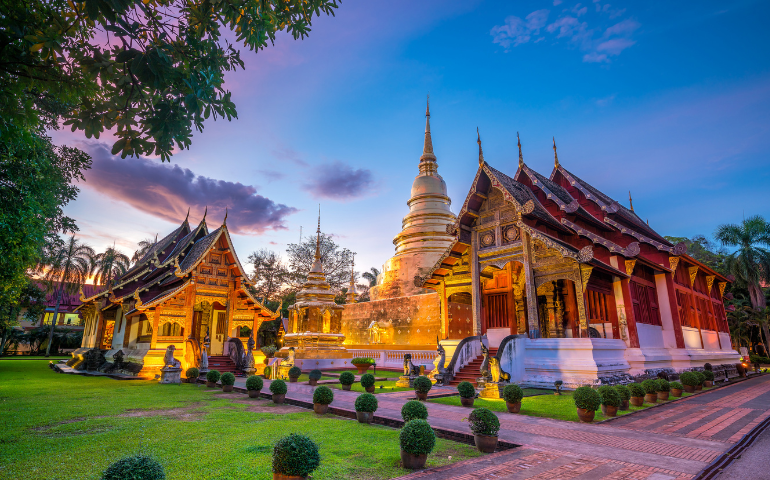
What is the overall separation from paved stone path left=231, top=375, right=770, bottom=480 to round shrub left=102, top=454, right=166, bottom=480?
2642 millimetres

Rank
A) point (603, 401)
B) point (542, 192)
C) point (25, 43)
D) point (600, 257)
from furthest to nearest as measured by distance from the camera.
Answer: point (542, 192) → point (600, 257) → point (603, 401) → point (25, 43)

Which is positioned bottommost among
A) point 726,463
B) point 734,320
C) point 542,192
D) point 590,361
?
point 726,463

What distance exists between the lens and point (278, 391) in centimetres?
988

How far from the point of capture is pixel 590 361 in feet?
40.5

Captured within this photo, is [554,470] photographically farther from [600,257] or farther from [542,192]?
[542,192]

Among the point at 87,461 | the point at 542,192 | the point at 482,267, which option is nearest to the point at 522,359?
the point at 482,267

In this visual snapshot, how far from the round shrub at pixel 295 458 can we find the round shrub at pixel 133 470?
1275 millimetres

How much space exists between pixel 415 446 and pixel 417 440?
7 cm

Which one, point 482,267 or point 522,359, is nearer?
point 522,359

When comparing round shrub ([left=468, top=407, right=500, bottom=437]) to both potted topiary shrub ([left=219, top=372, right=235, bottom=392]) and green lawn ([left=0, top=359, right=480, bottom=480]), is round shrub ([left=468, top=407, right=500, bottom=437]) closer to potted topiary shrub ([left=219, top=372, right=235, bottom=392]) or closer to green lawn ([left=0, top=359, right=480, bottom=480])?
green lawn ([left=0, top=359, right=480, bottom=480])

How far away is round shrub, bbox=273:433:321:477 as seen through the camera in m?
3.89

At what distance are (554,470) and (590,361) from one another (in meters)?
8.78

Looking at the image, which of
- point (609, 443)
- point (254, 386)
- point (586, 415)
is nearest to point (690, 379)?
point (586, 415)

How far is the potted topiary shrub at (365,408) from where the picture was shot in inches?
298
